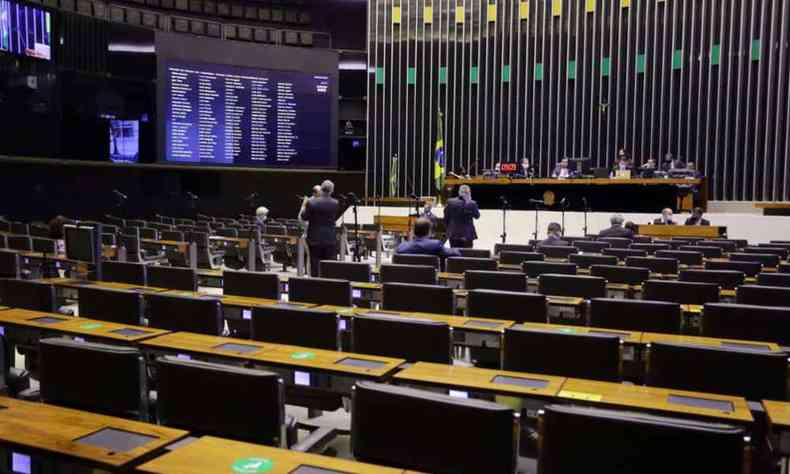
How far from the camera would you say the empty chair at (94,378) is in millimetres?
2824

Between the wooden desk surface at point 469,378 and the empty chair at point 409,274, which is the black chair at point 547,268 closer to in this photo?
the empty chair at point 409,274

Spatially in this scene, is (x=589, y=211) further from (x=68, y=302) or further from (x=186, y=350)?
(x=186, y=350)

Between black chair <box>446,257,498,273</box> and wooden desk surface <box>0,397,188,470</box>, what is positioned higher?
black chair <box>446,257,498,273</box>

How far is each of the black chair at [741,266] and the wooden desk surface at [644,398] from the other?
15.3 ft

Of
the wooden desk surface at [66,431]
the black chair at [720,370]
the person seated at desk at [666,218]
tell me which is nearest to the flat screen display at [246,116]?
the person seated at desk at [666,218]

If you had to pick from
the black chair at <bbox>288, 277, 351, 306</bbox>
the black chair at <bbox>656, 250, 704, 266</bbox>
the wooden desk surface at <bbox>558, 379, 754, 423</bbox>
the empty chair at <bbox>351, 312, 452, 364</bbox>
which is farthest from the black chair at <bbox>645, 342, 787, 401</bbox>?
the black chair at <bbox>656, 250, 704, 266</bbox>

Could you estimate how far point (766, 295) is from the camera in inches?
193

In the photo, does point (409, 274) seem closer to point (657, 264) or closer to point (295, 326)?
point (295, 326)

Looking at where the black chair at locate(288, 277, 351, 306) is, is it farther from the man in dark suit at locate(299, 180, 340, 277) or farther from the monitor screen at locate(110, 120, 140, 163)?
the monitor screen at locate(110, 120, 140, 163)

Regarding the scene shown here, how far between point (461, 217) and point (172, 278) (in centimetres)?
454

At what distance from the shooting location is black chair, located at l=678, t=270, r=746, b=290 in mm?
5891

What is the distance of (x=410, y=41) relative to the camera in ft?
65.5

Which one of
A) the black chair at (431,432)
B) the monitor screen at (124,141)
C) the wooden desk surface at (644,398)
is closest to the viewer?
the black chair at (431,432)

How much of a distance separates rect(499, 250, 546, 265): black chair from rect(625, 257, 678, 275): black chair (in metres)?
0.88
